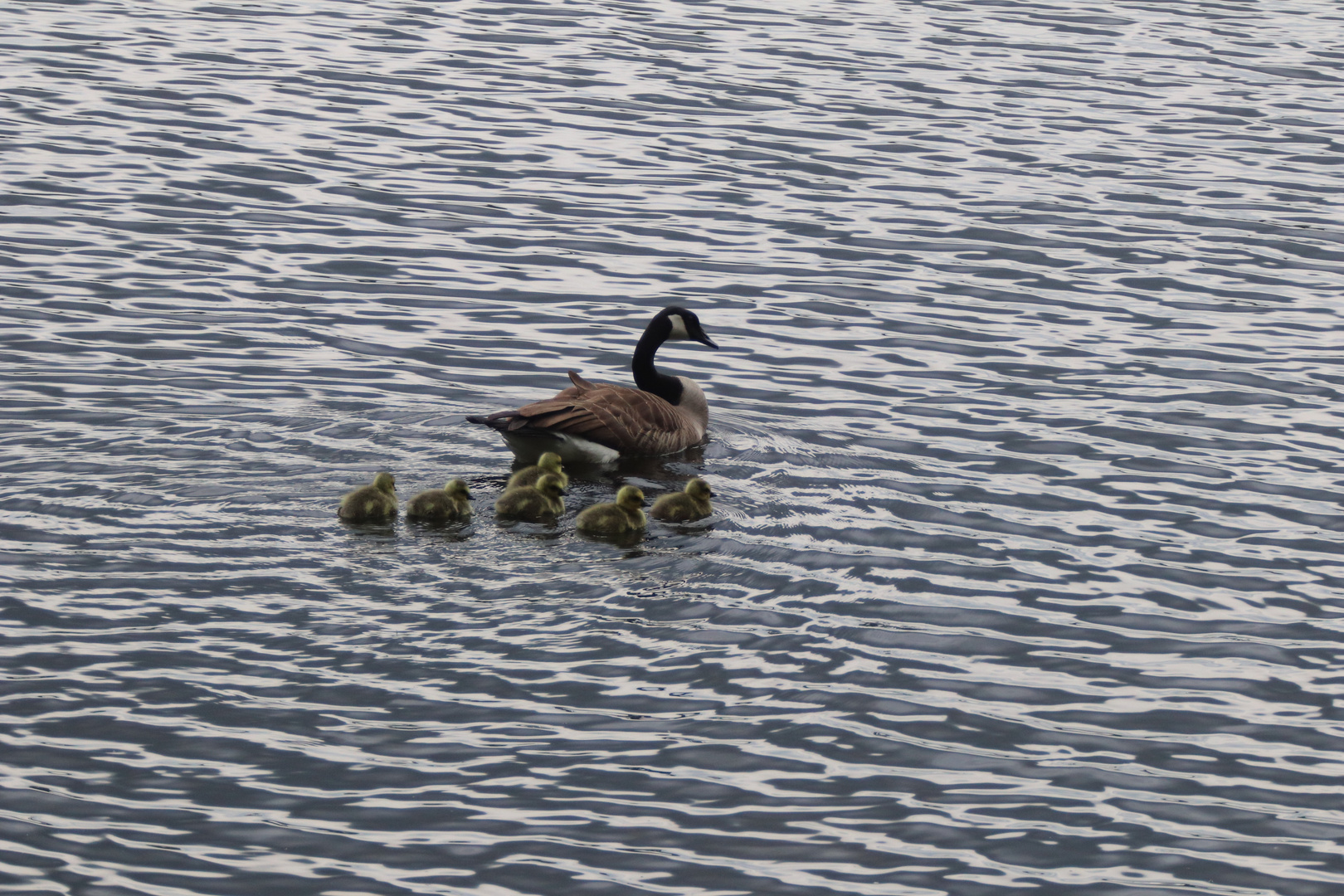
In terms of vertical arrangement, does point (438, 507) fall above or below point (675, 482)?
above

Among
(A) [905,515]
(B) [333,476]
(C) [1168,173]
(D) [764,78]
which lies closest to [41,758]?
(B) [333,476]

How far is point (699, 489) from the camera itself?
13.2m

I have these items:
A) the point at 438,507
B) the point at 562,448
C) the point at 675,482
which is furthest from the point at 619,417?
the point at 438,507

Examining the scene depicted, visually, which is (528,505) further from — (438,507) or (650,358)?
(650,358)

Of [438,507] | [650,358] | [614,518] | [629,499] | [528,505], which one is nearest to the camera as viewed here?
[438,507]

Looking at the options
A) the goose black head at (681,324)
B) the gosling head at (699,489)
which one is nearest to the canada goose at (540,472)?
the gosling head at (699,489)

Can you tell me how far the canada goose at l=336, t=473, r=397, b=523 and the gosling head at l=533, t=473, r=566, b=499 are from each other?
3.95 feet

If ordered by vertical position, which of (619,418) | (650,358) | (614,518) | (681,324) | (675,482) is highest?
(681,324)

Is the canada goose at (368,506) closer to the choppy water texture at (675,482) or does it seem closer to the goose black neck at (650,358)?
the choppy water texture at (675,482)

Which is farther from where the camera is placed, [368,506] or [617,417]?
[617,417]

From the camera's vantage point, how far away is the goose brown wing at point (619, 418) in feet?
47.2

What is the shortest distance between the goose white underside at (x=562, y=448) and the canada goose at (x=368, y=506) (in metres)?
1.91

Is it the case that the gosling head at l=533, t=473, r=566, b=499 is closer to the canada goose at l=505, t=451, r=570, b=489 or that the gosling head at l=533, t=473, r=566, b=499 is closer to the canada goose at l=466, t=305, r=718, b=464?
the canada goose at l=505, t=451, r=570, b=489

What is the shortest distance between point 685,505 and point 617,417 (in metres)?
1.88
